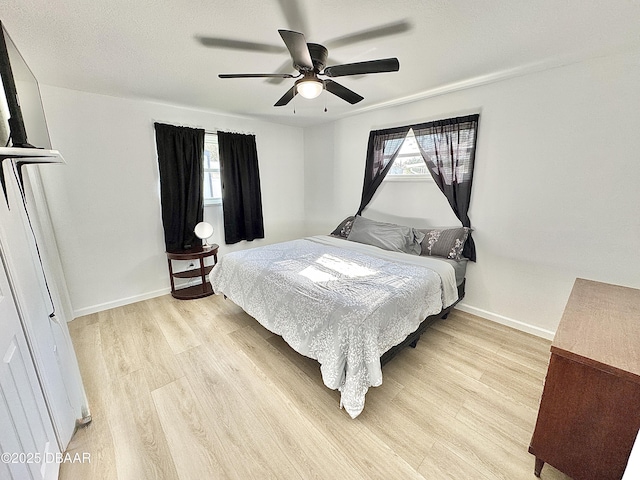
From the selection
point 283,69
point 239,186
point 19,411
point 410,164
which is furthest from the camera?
point 239,186

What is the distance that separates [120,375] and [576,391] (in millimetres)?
2760

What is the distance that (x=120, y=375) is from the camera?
75.4 inches

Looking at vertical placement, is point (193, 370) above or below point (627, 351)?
below

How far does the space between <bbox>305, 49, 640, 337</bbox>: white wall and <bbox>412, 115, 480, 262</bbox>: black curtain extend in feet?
0.27

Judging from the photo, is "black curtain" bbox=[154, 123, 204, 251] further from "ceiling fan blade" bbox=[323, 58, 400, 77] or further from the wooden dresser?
the wooden dresser

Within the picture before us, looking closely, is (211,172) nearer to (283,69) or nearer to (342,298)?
(283,69)

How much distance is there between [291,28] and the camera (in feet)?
5.35

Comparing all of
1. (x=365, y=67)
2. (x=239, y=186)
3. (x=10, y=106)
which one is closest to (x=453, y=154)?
(x=365, y=67)

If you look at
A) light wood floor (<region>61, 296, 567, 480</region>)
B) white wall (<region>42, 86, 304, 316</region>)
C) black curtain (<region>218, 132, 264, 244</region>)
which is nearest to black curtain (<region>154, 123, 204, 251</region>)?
white wall (<region>42, 86, 304, 316</region>)

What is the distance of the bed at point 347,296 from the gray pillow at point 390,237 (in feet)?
0.04

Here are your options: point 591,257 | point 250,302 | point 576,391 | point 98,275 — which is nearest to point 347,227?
point 250,302

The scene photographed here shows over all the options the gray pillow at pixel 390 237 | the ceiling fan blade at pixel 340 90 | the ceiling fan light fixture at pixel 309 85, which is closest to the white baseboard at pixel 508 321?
the gray pillow at pixel 390 237

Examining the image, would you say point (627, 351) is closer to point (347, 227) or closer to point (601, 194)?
point (601, 194)

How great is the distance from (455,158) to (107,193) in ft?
12.5
